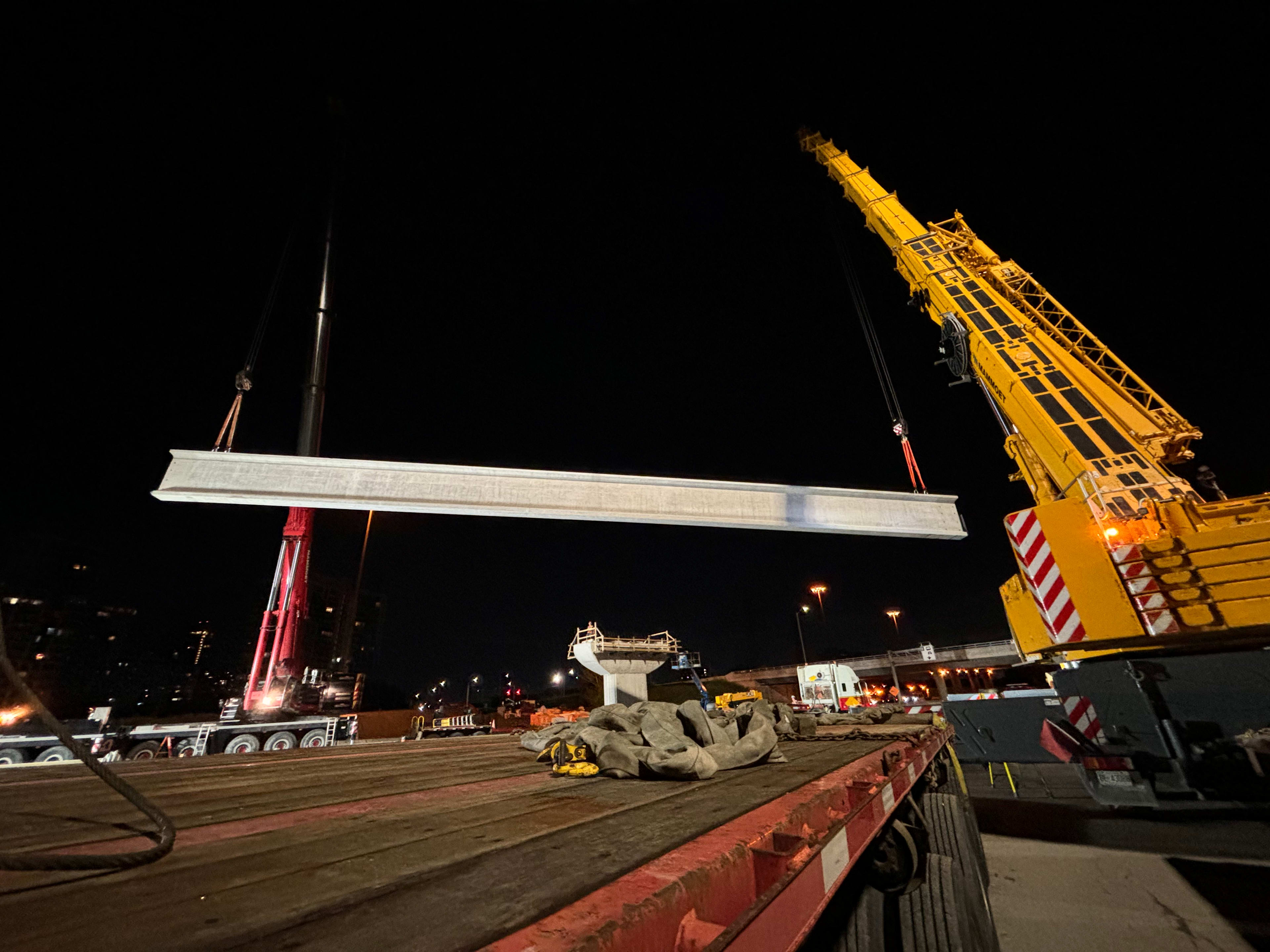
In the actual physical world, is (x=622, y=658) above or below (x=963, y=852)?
above

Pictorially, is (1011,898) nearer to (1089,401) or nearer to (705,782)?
(705,782)

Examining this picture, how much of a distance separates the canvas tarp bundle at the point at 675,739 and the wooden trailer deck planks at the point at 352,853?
9 cm

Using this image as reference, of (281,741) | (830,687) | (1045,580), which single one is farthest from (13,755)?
(830,687)

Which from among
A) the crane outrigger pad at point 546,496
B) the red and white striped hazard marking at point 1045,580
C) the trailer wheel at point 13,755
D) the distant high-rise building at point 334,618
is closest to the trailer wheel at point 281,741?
the trailer wheel at point 13,755

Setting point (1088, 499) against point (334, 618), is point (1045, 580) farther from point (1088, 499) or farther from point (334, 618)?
point (334, 618)

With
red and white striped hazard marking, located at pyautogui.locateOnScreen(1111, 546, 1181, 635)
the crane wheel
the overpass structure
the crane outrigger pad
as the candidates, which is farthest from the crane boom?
the overpass structure

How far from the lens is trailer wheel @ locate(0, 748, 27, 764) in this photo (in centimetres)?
953

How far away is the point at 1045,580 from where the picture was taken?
582 cm

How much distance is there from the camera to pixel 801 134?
1570 centimetres

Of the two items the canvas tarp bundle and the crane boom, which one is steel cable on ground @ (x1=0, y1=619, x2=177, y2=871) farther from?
the crane boom

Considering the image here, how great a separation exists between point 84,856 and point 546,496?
20.1ft

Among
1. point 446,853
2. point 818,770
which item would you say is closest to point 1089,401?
point 818,770

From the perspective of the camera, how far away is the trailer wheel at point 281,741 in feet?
41.7

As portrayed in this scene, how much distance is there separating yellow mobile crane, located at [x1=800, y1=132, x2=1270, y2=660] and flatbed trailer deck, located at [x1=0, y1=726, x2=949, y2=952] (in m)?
4.37
